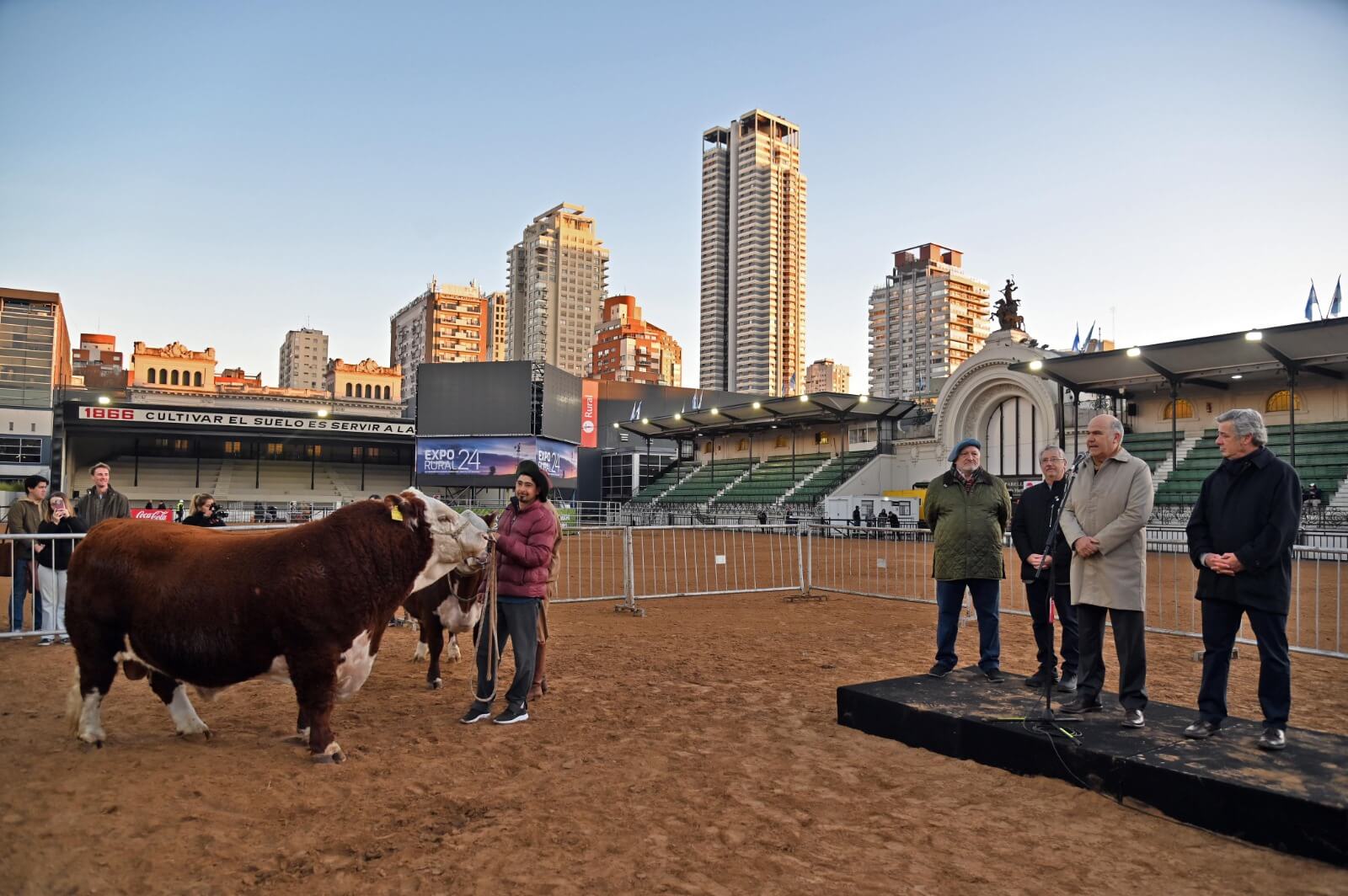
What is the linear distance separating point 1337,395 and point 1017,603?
23565 millimetres

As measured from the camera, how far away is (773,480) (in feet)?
146

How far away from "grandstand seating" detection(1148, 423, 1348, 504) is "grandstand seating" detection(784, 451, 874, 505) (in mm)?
14459

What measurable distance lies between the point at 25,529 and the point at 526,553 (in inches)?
283

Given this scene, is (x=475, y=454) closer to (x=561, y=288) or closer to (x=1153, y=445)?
(x=1153, y=445)

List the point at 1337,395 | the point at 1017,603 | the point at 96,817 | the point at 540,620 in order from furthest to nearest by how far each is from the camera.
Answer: the point at 1337,395
the point at 1017,603
the point at 540,620
the point at 96,817

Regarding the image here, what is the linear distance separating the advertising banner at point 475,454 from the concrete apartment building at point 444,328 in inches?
4263

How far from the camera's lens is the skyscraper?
123 m

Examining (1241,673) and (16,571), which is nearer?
(1241,673)

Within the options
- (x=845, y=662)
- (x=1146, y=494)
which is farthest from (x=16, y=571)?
(x=1146, y=494)

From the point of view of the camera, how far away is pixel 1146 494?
15.5 ft

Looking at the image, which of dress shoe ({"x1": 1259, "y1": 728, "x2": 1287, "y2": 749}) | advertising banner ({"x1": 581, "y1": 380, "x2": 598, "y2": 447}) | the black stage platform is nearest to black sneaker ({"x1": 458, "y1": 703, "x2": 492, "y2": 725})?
the black stage platform

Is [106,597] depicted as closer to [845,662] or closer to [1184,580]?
[845,662]

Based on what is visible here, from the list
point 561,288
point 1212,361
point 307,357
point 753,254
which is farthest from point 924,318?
point 307,357

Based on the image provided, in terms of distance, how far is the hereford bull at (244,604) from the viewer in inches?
179
